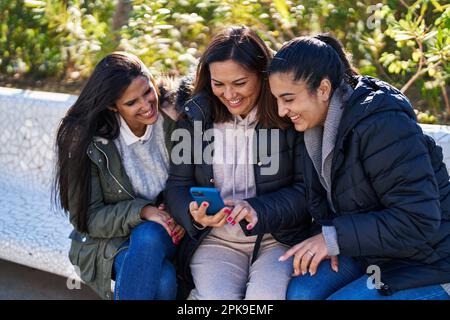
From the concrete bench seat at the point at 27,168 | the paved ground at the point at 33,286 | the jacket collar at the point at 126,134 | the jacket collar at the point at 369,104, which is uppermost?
the jacket collar at the point at 369,104

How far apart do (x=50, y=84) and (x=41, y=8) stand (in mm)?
783

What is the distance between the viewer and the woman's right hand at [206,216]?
3.16 meters

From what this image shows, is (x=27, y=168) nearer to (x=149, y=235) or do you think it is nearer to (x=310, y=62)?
(x=149, y=235)

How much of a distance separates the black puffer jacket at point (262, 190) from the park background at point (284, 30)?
113 centimetres

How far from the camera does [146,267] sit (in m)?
3.26

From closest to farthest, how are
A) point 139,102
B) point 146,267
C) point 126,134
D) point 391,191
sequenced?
1. point 391,191
2. point 146,267
3. point 139,102
4. point 126,134

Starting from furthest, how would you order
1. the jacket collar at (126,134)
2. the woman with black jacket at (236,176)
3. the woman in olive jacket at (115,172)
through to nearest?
the jacket collar at (126,134) → the woman in olive jacket at (115,172) → the woman with black jacket at (236,176)

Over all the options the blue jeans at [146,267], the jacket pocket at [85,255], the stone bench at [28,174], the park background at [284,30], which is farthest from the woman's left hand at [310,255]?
the stone bench at [28,174]

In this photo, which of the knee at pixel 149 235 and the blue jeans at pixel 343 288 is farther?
A: the knee at pixel 149 235

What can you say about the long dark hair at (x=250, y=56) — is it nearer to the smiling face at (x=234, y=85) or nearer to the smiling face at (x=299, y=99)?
the smiling face at (x=234, y=85)

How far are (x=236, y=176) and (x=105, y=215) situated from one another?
0.61 metres

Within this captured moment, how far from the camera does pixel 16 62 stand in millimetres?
6457

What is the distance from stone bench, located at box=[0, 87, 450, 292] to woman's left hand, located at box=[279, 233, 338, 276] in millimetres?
1518

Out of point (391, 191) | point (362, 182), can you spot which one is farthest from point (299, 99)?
point (391, 191)
